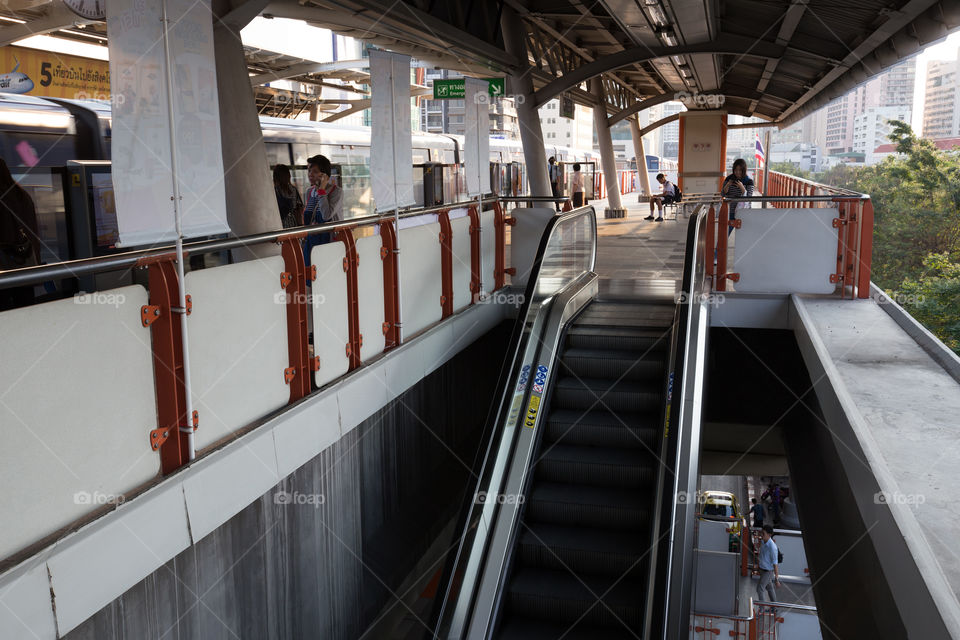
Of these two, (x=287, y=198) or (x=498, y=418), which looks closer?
(x=498, y=418)

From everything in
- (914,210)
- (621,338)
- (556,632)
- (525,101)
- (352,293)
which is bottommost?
(556,632)

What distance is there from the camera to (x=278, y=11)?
41.6ft

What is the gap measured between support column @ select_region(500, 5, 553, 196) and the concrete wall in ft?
29.6

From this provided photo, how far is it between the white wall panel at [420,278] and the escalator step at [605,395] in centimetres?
145

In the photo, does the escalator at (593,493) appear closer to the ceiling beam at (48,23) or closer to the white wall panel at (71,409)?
the white wall panel at (71,409)

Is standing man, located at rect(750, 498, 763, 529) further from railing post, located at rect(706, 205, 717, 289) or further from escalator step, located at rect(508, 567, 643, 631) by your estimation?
escalator step, located at rect(508, 567, 643, 631)

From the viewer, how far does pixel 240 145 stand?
7.12 metres

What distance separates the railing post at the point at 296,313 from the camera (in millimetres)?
5172

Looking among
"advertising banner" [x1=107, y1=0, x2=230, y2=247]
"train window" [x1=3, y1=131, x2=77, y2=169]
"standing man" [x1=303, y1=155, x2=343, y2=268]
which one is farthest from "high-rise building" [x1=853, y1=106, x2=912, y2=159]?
"advertising banner" [x1=107, y1=0, x2=230, y2=247]

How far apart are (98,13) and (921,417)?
25.7ft

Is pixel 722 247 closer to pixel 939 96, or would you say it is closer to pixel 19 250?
pixel 19 250

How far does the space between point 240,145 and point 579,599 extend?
477 centimetres

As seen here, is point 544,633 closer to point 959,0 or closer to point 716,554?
point 959,0

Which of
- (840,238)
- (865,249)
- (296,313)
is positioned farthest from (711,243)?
(296,313)
